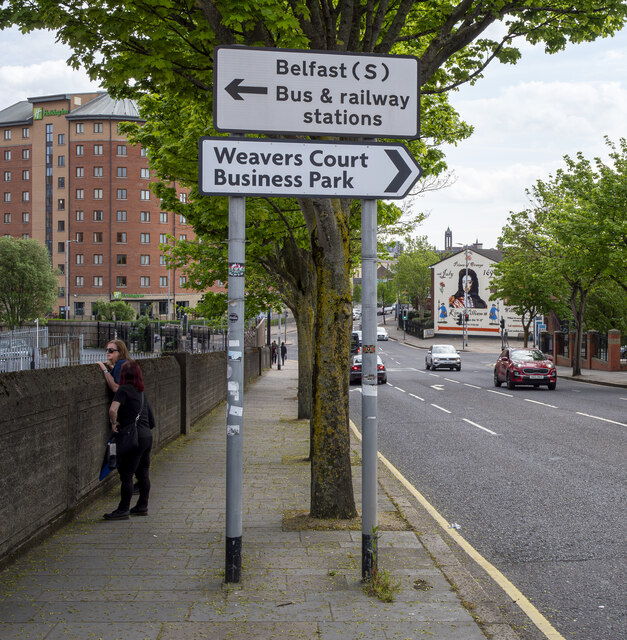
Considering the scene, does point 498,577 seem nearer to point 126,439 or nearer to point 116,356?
point 126,439

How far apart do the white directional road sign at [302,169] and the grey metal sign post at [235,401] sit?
0.21 m

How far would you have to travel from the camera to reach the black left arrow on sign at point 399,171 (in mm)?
5723

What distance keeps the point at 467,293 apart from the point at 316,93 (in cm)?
8816

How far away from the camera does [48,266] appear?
73.1 meters

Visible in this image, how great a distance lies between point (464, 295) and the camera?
302 feet

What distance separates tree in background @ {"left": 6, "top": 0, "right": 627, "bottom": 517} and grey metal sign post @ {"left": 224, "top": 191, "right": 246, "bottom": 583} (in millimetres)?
1889

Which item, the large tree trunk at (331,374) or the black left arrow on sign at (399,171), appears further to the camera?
the large tree trunk at (331,374)

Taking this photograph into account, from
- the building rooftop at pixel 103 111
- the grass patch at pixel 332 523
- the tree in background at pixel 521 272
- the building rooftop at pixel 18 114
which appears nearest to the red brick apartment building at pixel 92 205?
the building rooftop at pixel 103 111

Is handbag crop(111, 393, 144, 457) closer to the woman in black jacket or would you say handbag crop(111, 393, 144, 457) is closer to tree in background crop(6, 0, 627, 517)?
the woman in black jacket

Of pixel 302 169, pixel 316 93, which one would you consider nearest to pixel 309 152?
pixel 302 169

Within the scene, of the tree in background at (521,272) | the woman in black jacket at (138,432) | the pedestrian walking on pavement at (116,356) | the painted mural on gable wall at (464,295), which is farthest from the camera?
the painted mural on gable wall at (464,295)

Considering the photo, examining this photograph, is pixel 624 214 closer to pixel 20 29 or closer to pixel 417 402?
pixel 417 402

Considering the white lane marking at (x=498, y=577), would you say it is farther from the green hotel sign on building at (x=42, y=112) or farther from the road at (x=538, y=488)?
the green hotel sign on building at (x=42, y=112)

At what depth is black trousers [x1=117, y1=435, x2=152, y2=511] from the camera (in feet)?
24.5
